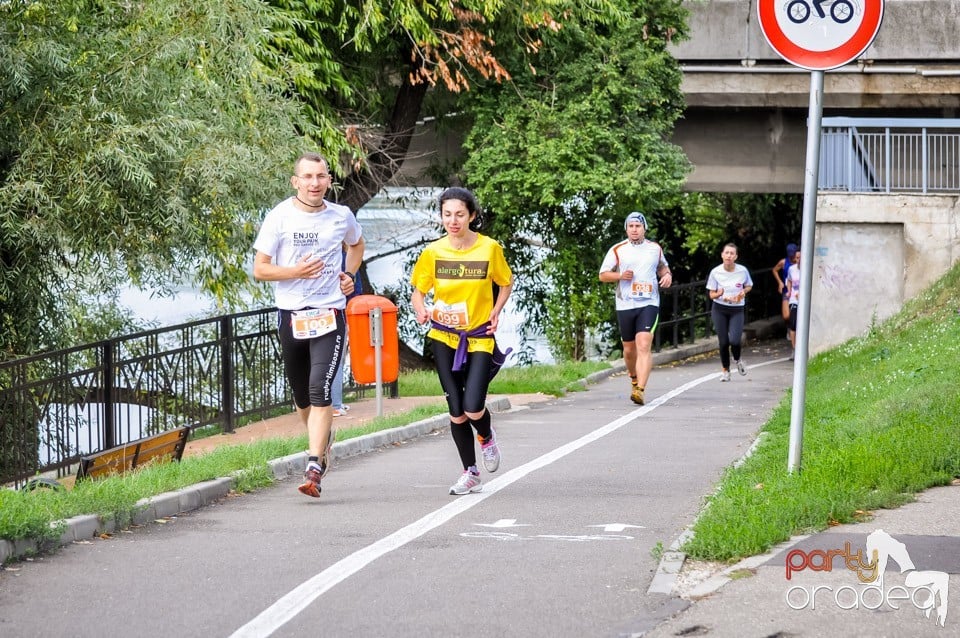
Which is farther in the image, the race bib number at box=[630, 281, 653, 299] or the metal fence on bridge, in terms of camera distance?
the race bib number at box=[630, 281, 653, 299]

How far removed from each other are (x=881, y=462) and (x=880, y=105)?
20.4 m

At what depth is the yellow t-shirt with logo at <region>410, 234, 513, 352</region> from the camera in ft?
28.4

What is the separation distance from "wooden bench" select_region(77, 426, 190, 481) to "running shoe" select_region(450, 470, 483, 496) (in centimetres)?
246

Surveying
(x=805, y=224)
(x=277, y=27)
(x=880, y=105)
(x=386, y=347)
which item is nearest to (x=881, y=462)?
(x=805, y=224)

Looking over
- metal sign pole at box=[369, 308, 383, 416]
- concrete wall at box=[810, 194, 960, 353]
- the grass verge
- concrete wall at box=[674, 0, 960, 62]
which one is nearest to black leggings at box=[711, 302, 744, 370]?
the grass verge

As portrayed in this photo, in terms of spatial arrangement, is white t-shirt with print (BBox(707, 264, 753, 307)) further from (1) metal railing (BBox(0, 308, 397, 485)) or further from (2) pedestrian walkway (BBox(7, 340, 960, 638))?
(2) pedestrian walkway (BBox(7, 340, 960, 638))

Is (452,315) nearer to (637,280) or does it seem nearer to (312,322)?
(312,322)

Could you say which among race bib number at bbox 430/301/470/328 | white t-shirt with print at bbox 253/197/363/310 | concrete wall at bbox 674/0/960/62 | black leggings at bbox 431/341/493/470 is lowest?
black leggings at bbox 431/341/493/470

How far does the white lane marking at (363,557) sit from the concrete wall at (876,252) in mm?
14851

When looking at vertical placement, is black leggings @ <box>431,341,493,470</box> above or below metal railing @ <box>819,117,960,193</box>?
below

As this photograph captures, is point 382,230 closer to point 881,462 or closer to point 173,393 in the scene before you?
point 173,393

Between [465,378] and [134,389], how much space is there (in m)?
5.18

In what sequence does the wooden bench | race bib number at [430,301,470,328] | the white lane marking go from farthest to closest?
the wooden bench → race bib number at [430,301,470,328] → the white lane marking

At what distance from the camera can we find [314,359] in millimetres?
8578
